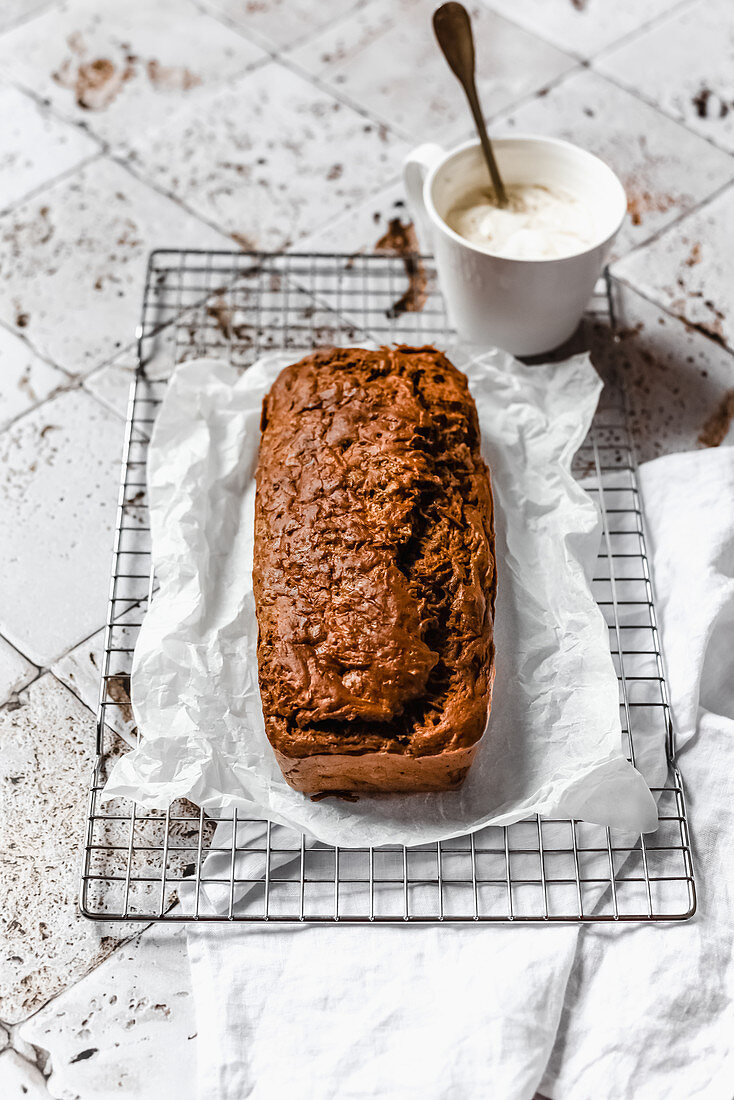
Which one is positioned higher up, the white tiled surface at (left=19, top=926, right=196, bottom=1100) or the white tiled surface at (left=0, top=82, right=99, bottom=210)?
the white tiled surface at (left=0, top=82, right=99, bottom=210)

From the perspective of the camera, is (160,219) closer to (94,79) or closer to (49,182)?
(49,182)

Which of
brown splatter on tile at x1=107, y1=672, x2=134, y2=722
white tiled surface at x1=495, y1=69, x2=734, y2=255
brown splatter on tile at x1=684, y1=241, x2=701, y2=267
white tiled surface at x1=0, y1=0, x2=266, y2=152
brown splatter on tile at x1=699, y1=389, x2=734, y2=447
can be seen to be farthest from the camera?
white tiled surface at x1=0, y1=0, x2=266, y2=152

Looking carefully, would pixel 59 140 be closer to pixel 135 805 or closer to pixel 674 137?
pixel 674 137

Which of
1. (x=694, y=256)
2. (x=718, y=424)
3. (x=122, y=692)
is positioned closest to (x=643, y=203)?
(x=694, y=256)

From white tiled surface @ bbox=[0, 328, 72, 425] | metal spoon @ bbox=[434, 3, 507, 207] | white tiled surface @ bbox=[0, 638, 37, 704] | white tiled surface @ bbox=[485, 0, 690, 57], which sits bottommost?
white tiled surface @ bbox=[0, 638, 37, 704]

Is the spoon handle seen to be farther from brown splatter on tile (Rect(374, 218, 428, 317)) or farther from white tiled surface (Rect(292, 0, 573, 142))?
white tiled surface (Rect(292, 0, 573, 142))

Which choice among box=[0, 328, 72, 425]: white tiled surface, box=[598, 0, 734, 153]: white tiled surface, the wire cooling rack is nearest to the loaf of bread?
the wire cooling rack

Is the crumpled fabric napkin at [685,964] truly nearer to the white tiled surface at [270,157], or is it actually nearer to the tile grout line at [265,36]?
the white tiled surface at [270,157]
